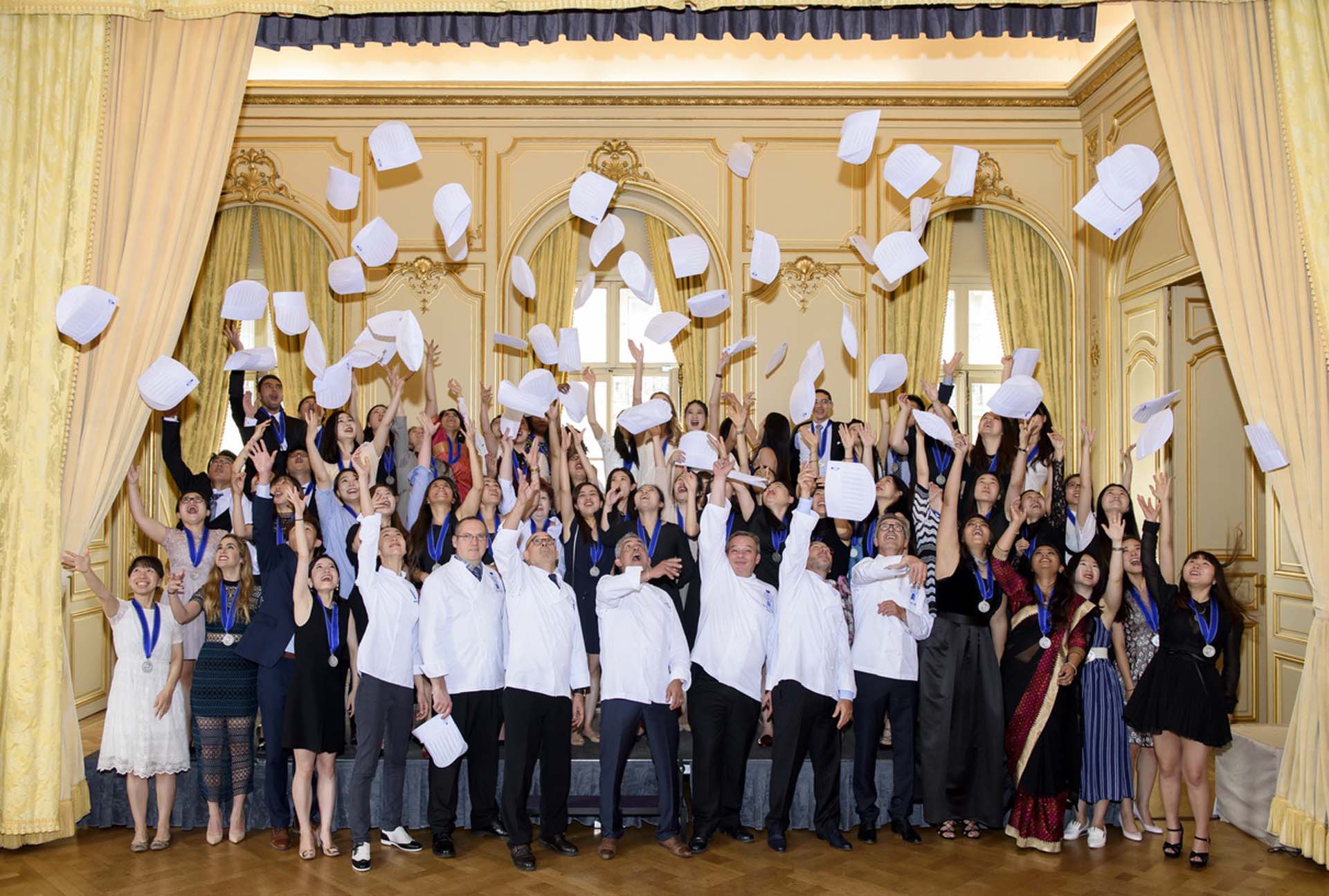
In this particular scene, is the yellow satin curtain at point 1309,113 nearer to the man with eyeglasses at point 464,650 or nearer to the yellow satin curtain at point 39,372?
the man with eyeglasses at point 464,650

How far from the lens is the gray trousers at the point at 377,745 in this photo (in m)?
4.82

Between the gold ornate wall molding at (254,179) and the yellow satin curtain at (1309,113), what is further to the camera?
the gold ornate wall molding at (254,179)

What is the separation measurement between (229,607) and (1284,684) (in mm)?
5642

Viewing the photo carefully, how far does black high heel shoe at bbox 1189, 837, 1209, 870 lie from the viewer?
480 cm

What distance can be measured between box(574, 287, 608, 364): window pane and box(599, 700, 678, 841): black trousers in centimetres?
428

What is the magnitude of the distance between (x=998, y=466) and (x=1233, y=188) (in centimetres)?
180

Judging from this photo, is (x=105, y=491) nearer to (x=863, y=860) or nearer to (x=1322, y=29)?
(x=863, y=860)

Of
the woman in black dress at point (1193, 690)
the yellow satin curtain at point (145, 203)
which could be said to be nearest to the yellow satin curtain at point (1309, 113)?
the woman in black dress at point (1193, 690)

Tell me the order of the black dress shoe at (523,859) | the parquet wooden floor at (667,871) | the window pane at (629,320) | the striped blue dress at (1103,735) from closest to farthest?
the parquet wooden floor at (667,871)
the black dress shoe at (523,859)
the striped blue dress at (1103,735)
the window pane at (629,320)

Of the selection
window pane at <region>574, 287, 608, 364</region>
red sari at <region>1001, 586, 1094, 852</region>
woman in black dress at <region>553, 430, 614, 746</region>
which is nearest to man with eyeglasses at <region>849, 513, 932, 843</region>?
red sari at <region>1001, 586, 1094, 852</region>

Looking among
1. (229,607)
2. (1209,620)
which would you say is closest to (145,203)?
(229,607)

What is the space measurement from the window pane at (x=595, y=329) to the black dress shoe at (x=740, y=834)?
14.7ft

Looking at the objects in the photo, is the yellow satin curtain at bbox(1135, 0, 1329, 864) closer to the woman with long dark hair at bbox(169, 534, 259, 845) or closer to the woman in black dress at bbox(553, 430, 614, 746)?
the woman in black dress at bbox(553, 430, 614, 746)

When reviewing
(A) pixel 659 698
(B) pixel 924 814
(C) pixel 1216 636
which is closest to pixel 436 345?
(A) pixel 659 698
